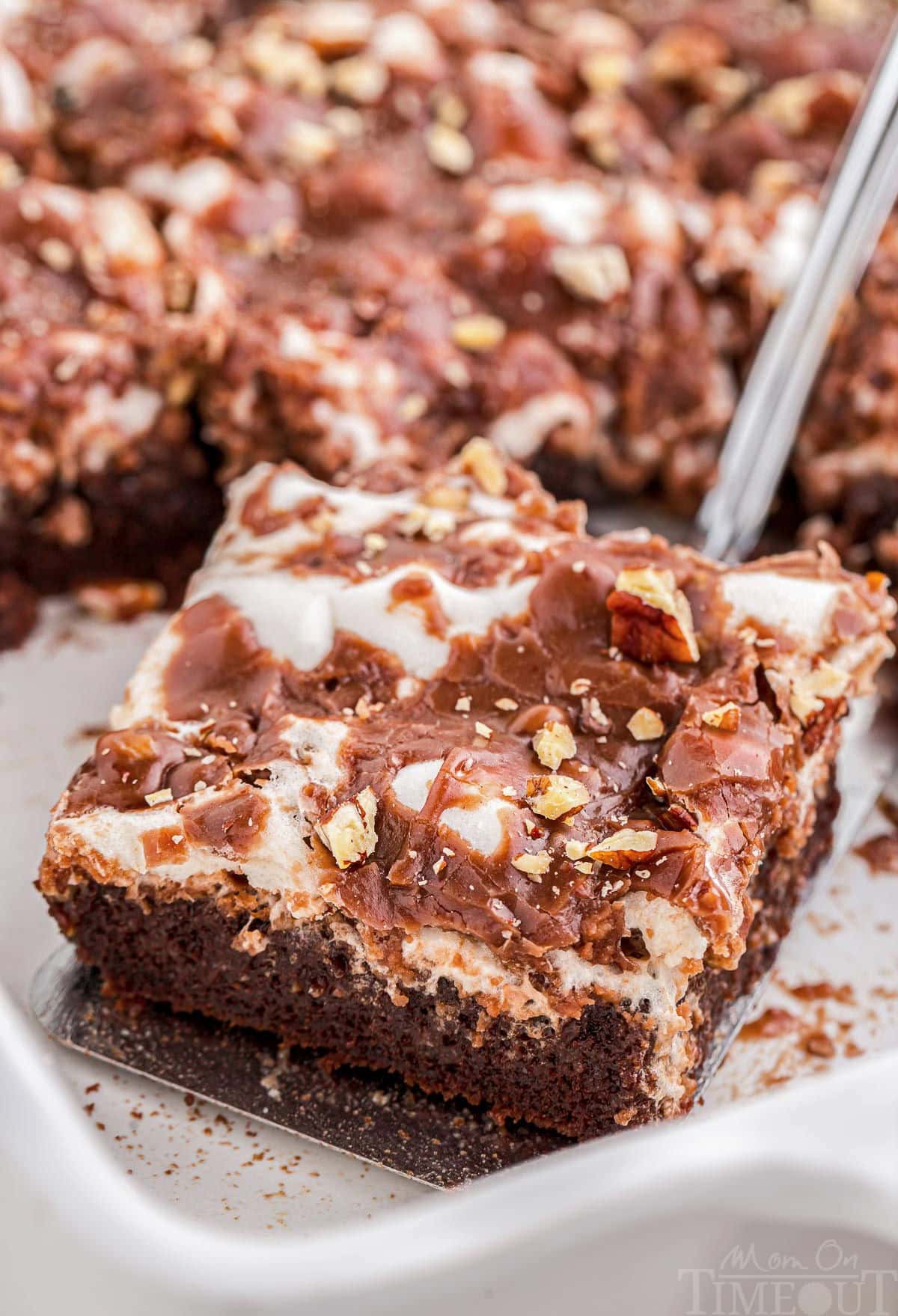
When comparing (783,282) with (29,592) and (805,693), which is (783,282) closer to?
(805,693)

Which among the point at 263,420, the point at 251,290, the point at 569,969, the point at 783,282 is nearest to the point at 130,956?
the point at 569,969

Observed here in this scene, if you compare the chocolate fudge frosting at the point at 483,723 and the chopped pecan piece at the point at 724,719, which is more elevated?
the chopped pecan piece at the point at 724,719

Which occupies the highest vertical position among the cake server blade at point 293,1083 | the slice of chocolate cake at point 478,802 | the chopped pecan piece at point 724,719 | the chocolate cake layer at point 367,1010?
the chopped pecan piece at point 724,719

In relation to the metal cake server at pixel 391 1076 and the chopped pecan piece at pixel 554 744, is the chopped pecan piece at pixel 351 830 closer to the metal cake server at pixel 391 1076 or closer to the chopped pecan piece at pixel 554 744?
the chopped pecan piece at pixel 554 744

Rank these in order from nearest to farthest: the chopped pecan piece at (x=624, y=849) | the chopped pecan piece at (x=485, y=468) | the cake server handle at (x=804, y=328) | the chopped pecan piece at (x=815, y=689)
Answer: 1. the chopped pecan piece at (x=624, y=849)
2. the chopped pecan piece at (x=815, y=689)
3. the chopped pecan piece at (x=485, y=468)
4. the cake server handle at (x=804, y=328)

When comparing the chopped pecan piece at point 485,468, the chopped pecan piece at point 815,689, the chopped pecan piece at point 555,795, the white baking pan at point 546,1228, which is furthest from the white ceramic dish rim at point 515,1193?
the chopped pecan piece at point 485,468

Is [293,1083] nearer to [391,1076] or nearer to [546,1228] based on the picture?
[391,1076]

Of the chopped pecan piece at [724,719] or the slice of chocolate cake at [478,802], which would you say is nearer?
the slice of chocolate cake at [478,802]

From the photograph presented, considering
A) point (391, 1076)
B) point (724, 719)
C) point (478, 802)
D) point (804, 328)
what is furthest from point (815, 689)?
point (804, 328)

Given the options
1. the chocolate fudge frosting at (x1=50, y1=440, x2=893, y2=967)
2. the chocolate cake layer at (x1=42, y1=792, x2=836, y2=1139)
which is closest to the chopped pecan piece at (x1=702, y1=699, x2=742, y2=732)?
the chocolate fudge frosting at (x1=50, y1=440, x2=893, y2=967)
